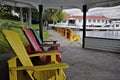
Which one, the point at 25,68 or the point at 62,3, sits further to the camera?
the point at 62,3

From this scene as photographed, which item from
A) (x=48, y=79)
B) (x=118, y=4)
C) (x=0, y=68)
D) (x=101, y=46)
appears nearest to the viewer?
(x=48, y=79)

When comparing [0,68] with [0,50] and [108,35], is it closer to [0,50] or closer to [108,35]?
[0,50]

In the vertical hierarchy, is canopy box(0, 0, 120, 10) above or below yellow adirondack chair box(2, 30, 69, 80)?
above

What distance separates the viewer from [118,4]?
765 centimetres

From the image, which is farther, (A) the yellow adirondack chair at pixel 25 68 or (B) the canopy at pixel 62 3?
(B) the canopy at pixel 62 3

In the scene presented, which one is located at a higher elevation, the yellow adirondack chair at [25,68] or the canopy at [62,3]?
the canopy at [62,3]

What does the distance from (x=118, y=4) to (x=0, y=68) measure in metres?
5.40

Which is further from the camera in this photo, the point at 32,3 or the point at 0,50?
the point at 32,3

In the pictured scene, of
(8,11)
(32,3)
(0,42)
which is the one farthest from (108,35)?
(8,11)

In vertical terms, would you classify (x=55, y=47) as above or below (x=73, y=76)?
above

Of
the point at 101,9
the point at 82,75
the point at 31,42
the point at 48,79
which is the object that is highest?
the point at 101,9

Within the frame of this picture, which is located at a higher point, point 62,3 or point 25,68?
point 62,3

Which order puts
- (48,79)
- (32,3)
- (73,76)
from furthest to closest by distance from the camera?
(32,3), (73,76), (48,79)

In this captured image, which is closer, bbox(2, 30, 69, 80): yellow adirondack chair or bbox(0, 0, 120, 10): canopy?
bbox(2, 30, 69, 80): yellow adirondack chair
